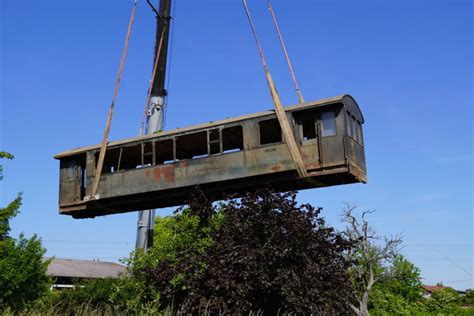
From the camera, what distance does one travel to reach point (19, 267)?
2434 centimetres

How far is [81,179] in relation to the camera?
16562mm

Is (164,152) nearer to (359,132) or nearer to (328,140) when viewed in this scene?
(328,140)

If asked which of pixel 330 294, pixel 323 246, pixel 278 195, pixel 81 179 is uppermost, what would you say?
pixel 81 179

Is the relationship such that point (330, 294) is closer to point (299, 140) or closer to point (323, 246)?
point (323, 246)

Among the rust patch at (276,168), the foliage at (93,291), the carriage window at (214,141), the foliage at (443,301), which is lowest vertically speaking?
the foliage at (443,301)

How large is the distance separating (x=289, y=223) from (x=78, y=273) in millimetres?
40312

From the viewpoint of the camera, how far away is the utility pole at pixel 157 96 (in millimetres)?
17906

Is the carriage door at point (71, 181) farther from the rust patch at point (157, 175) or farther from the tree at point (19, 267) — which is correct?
the tree at point (19, 267)

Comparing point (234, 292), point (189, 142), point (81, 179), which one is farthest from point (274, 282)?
point (81, 179)

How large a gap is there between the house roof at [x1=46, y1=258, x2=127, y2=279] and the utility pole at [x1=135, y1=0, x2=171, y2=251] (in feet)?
96.3

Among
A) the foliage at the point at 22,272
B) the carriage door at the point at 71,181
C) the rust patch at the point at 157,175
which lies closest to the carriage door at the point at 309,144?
the rust patch at the point at 157,175

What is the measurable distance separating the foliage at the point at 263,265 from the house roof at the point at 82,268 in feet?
110

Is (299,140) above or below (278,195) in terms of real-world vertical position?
above

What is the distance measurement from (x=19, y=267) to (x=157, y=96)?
11.1m
